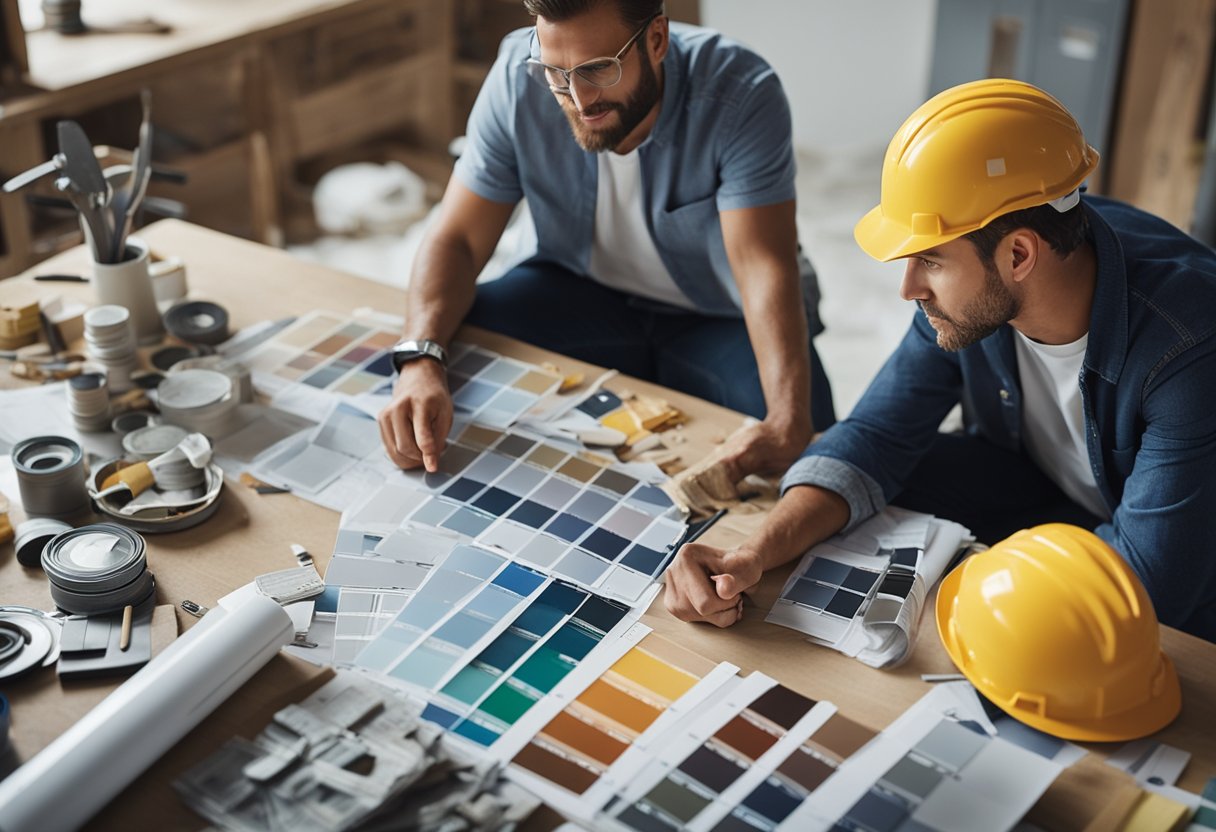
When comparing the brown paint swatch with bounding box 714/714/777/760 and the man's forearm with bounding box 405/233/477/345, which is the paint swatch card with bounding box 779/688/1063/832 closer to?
the brown paint swatch with bounding box 714/714/777/760

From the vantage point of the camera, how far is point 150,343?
215 centimetres

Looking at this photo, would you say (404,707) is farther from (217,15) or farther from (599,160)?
(217,15)

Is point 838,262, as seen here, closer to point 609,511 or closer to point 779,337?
point 779,337

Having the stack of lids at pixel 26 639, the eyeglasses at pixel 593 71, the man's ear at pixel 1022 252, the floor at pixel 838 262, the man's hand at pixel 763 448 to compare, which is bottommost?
the floor at pixel 838 262

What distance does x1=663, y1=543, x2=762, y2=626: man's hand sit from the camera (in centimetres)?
153

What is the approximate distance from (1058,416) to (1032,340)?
19 cm

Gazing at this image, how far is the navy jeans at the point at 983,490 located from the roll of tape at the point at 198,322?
1203 mm

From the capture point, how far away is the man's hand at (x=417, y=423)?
1.84m

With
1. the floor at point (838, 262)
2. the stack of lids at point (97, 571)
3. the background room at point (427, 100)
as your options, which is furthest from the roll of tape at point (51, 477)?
the floor at point (838, 262)

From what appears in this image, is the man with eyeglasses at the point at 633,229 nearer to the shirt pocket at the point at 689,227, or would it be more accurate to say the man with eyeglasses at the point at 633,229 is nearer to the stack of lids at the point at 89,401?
the shirt pocket at the point at 689,227

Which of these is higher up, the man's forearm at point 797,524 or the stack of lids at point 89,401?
the stack of lids at point 89,401

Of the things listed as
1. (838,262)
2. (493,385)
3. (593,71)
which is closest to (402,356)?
(493,385)

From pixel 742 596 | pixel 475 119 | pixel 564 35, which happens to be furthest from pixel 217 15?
pixel 742 596

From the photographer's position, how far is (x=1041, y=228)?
5.32ft
